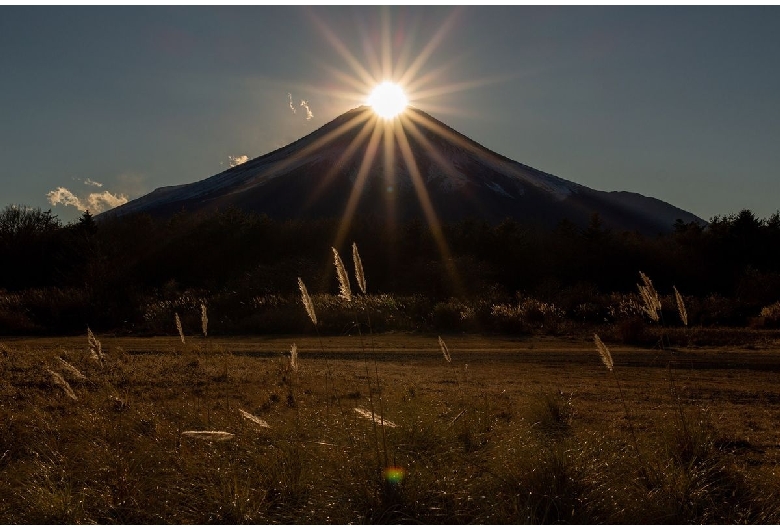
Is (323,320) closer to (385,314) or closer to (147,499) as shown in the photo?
(385,314)

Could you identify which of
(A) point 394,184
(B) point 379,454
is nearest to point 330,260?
(B) point 379,454

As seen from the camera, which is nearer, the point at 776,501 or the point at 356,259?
the point at 776,501

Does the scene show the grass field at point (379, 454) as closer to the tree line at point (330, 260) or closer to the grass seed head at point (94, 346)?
the grass seed head at point (94, 346)

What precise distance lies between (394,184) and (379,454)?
14241 centimetres

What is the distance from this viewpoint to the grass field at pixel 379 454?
4.32 metres

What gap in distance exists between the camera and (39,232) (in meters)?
44.7

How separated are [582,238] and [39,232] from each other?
38392 mm

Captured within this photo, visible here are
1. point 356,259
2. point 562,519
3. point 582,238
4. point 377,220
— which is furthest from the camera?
point 377,220

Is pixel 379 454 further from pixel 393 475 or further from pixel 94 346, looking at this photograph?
pixel 94 346

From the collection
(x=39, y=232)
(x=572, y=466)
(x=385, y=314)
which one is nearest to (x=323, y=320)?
(x=385, y=314)

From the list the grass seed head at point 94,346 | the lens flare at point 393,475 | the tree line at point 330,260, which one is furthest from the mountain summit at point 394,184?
the lens flare at point 393,475

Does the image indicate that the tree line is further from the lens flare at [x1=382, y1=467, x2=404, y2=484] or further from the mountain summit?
the mountain summit

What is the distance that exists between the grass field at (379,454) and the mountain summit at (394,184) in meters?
105

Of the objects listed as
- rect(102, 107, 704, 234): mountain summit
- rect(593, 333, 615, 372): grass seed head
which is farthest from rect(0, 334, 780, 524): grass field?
rect(102, 107, 704, 234): mountain summit
